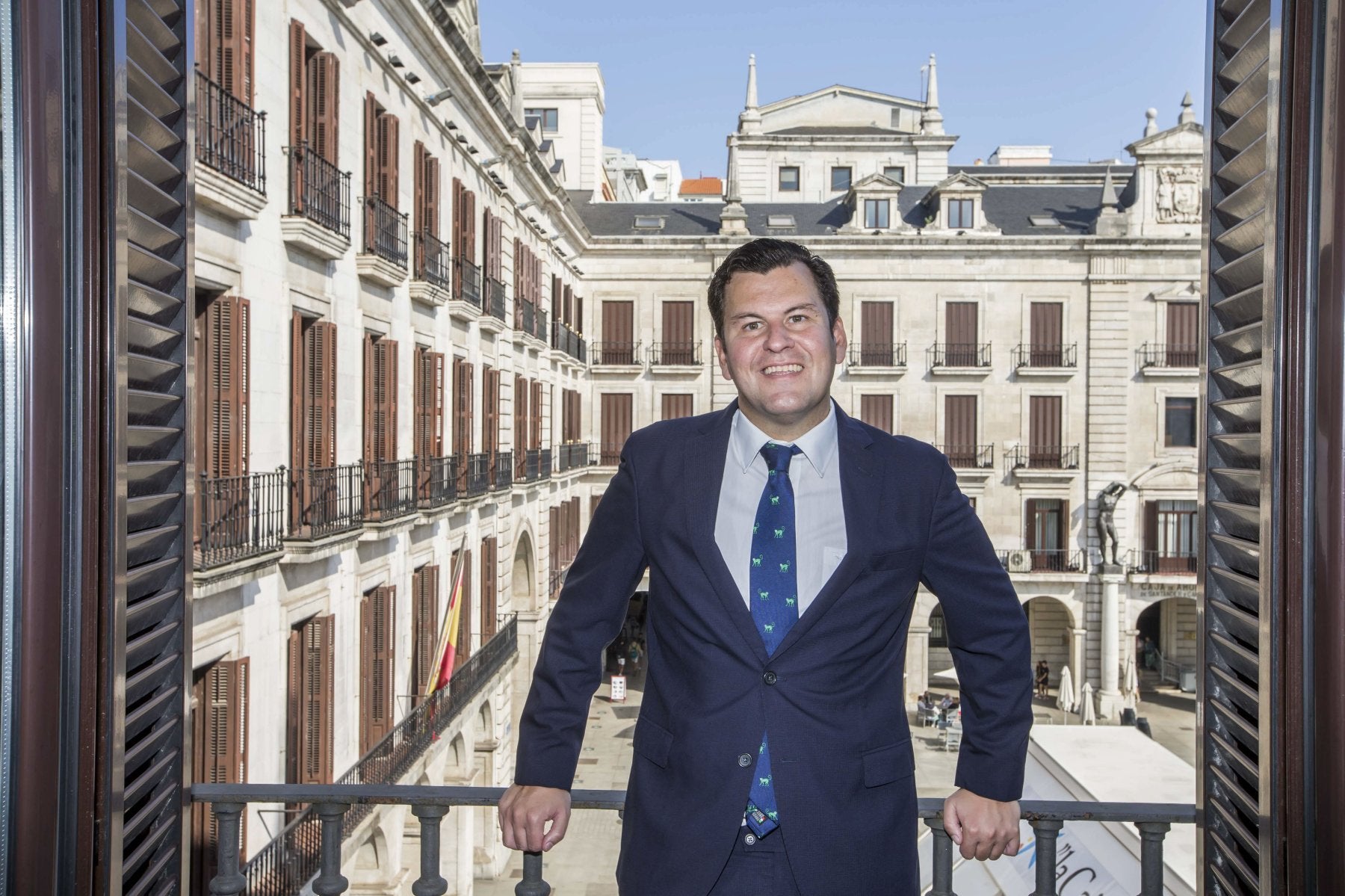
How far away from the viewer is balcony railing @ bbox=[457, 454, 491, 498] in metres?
16.4

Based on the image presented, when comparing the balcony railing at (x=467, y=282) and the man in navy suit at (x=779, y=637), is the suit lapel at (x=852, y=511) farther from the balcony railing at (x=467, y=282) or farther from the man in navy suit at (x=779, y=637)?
the balcony railing at (x=467, y=282)

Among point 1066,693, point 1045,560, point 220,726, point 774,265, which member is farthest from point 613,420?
point 774,265

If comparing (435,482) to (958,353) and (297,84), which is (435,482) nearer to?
(297,84)

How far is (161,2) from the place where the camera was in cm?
235

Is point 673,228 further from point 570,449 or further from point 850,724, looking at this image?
point 850,724

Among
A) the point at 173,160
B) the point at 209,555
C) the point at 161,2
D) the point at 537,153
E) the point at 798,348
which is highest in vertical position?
the point at 537,153

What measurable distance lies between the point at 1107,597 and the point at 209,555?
2569 centimetres

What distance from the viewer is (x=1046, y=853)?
2822 millimetres

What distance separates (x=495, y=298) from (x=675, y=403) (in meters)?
13.1

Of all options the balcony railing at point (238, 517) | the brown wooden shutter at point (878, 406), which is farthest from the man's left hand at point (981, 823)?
the brown wooden shutter at point (878, 406)

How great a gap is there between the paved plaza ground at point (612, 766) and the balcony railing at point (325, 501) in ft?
12.2

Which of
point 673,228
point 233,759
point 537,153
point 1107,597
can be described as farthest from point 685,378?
point 233,759

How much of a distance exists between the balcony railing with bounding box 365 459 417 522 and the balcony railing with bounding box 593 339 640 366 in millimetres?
17944

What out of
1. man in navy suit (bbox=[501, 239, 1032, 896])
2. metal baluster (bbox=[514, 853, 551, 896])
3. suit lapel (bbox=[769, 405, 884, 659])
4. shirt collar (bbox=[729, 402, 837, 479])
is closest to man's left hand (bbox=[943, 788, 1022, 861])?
man in navy suit (bbox=[501, 239, 1032, 896])
